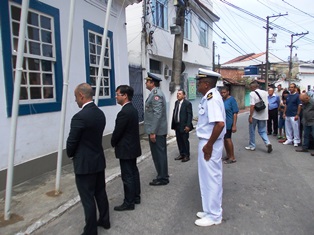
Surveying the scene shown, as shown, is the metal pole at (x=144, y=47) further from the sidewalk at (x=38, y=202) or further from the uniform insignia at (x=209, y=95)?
the uniform insignia at (x=209, y=95)

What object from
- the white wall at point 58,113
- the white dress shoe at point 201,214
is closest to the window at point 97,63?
the white wall at point 58,113

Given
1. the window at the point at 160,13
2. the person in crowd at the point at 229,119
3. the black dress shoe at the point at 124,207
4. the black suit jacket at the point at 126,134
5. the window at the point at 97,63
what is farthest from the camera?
the window at the point at 160,13

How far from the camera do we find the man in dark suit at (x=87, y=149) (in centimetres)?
303

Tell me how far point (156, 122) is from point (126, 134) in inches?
37.6

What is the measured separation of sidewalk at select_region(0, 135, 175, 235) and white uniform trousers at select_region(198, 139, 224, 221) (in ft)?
6.76

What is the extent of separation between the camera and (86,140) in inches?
122

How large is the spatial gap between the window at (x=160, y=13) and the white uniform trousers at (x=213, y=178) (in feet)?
31.3

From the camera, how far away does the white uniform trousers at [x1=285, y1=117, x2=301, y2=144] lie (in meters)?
8.15

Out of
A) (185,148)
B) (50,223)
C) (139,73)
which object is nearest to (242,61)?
(139,73)

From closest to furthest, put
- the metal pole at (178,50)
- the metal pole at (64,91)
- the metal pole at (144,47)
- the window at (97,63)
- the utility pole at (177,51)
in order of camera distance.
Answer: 1. the metal pole at (64,91)
2. the window at (97,63)
3. the utility pole at (177,51)
4. the metal pole at (178,50)
5. the metal pole at (144,47)

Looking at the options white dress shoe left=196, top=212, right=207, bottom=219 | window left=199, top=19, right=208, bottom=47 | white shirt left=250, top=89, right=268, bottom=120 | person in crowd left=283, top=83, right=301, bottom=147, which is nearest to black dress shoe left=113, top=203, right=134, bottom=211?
white dress shoe left=196, top=212, right=207, bottom=219

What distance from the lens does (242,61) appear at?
54.9 metres

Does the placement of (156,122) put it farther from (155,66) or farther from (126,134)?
(155,66)

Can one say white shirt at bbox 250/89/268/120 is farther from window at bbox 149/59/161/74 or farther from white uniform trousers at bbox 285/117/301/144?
window at bbox 149/59/161/74
